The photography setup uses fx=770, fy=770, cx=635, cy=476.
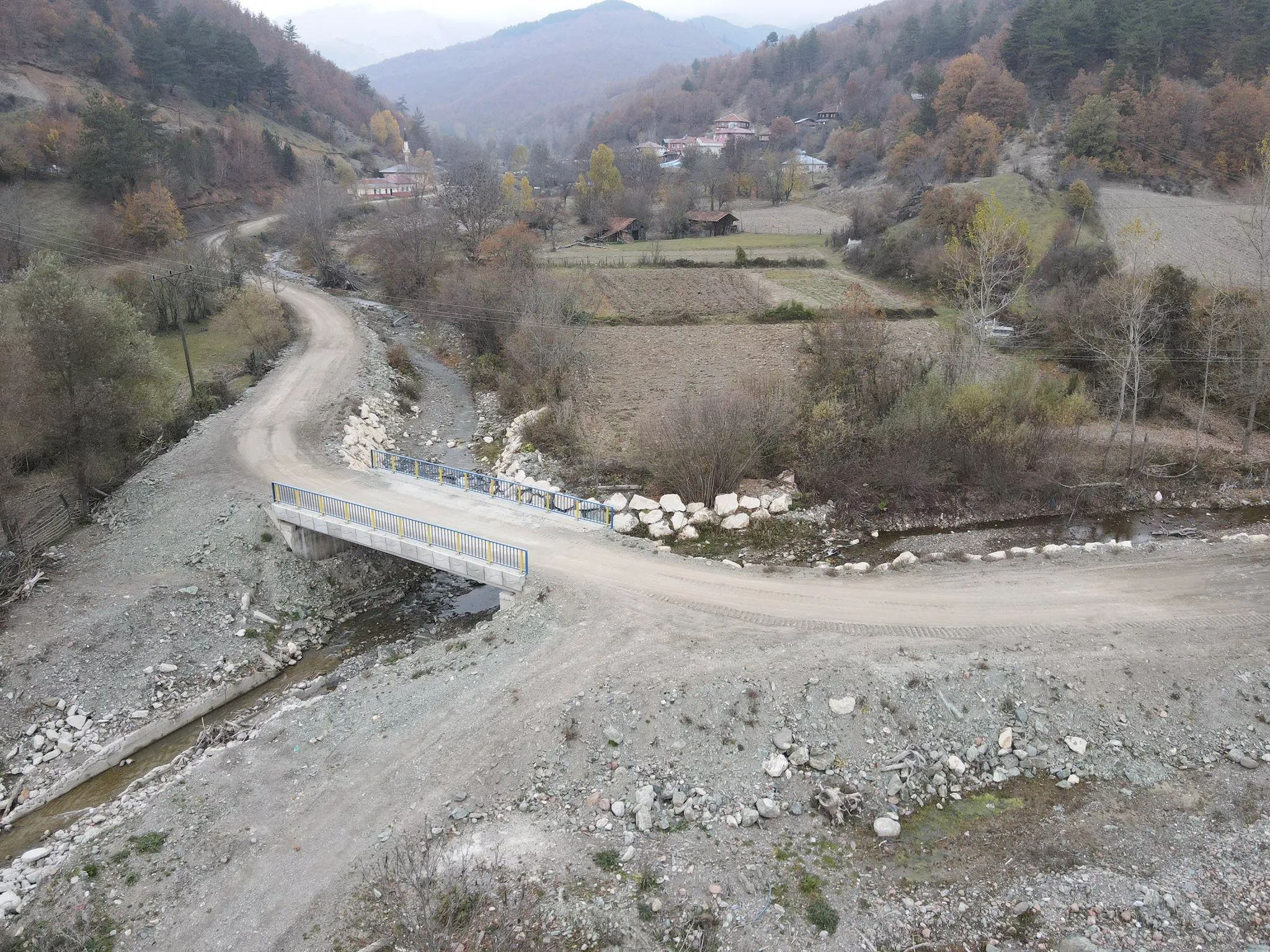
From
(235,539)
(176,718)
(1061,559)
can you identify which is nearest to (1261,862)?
(1061,559)

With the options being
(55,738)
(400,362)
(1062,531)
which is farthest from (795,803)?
(400,362)

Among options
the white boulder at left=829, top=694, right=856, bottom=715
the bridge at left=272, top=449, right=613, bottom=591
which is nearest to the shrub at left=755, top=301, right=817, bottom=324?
A: the bridge at left=272, top=449, right=613, bottom=591

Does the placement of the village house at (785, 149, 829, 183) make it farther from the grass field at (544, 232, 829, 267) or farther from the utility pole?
the utility pole

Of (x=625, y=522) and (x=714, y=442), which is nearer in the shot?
(x=625, y=522)

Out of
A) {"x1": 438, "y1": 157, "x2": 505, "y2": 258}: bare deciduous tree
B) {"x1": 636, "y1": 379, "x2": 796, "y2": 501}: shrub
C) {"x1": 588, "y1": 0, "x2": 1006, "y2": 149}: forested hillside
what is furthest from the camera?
{"x1": 588, "y1": 0, "x2": 1006, "y2": 149}: forested hillside

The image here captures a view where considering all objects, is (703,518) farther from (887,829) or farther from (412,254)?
(412,254)

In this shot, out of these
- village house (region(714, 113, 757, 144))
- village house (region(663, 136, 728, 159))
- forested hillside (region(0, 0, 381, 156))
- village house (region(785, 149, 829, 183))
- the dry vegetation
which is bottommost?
the dry vegetation
